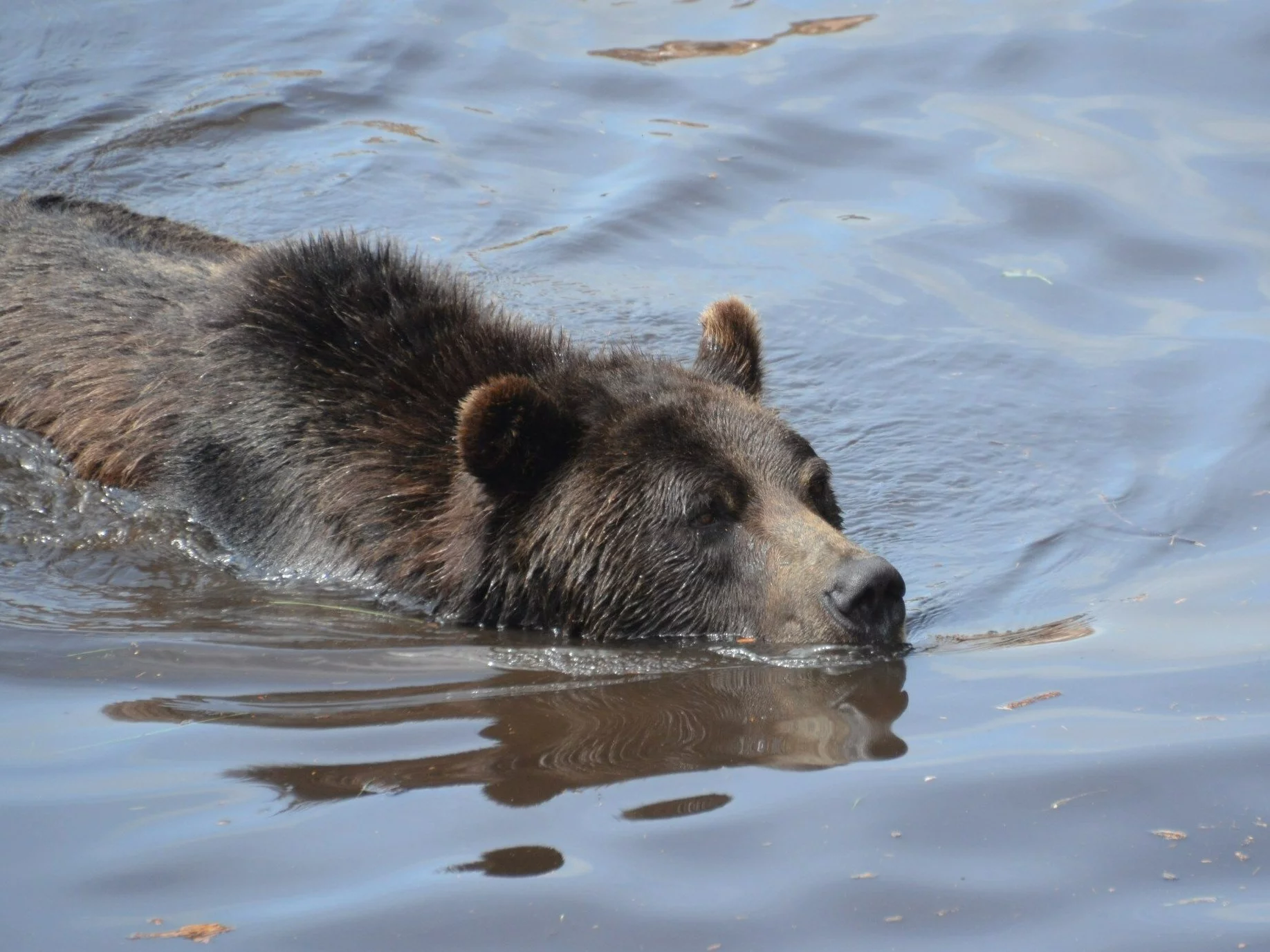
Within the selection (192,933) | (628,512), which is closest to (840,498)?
(628,512)

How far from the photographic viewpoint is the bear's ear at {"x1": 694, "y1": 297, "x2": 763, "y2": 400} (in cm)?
802

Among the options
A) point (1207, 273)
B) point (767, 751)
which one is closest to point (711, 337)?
point (767, 751)

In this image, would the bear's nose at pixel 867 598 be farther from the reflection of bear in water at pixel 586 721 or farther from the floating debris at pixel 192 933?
the floating debris at pixel 192 933

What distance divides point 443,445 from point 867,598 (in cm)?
229

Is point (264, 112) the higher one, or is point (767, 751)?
point (264, 112)

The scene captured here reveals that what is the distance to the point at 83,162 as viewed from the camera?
1377 centimetres

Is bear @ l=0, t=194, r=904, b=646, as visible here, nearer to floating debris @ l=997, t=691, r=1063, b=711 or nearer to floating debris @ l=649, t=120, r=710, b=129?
floating debris @ l=997, t=691, r=1063, b=711

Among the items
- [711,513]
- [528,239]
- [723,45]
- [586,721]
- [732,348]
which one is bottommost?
[586,721]

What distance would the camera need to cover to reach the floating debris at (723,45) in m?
16.1

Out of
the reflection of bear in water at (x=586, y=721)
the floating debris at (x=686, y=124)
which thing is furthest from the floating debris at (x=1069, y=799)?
the floating debris at (x=686, y=124)

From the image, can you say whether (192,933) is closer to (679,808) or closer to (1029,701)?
(679,808)

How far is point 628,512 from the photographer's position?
703cm

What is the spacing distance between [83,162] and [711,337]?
8010 millimetres

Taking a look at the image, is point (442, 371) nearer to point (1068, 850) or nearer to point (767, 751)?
point (767, 751)
